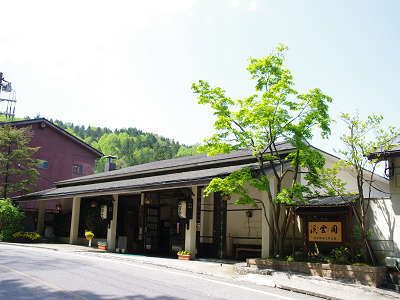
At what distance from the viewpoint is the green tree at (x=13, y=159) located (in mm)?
26484

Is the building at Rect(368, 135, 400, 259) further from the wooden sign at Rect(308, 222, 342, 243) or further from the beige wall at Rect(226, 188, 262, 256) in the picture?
the beige wall at Rect(226, 188, 262, 256)

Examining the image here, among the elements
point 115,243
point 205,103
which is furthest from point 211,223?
point 205,103

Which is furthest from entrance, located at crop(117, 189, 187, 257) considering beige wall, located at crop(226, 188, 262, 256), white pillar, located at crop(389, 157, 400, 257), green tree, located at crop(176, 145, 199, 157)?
green tree, located at crop(176, 145, 199, 157)

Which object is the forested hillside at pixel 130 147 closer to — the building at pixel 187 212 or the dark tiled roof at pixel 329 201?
the building at pixel 187 212

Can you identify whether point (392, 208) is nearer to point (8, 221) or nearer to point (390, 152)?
point (390, 152)

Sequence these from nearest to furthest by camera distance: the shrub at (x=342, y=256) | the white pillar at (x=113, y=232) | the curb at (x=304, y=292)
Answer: the curb at (x=304, y=292) < the shrub at (x=342, y=256) < the white pillar at (x=113, y=232)

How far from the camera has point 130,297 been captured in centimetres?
686

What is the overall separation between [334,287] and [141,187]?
9.29 metres

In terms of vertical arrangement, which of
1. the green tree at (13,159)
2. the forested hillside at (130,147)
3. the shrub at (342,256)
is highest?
the forested hillside at (130,147)

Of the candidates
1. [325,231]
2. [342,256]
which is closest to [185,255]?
[325,231]

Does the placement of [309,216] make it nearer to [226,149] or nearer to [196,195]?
[226,149]

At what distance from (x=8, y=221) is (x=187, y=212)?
1384 centimetres

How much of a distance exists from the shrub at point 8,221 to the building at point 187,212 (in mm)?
2876

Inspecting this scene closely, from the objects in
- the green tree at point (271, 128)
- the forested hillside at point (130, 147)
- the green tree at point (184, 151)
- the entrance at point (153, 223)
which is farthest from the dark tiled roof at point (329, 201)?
the green tree at point (184, 151)
